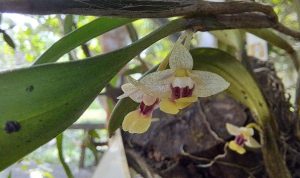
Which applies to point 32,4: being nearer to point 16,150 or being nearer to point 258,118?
point 16,150

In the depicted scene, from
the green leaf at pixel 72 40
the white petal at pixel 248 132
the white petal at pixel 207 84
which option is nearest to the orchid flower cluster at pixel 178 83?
the white petal at pixel 207 84

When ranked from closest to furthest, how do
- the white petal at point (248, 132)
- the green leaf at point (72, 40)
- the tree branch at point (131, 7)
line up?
1. the tree branch at point (131, 7)
2. the green leaf at point (72, 40)
3. the white petal at point (248, 132)

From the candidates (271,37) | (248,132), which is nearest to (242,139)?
(248,132)

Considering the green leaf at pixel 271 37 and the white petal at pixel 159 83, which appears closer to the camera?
the white petal at pixel 159 83

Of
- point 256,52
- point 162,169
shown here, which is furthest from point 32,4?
point 256,52

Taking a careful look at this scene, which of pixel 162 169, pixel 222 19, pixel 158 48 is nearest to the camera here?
pixel 222 19

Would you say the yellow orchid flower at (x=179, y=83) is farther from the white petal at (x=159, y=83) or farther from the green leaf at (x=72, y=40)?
the green leaf at (x=72, y=40)

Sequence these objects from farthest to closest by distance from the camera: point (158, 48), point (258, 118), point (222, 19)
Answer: point (158, 48) < point (258, 118) < point (222, 19)
